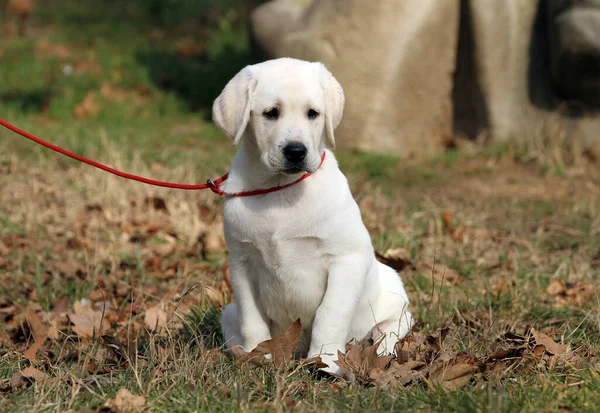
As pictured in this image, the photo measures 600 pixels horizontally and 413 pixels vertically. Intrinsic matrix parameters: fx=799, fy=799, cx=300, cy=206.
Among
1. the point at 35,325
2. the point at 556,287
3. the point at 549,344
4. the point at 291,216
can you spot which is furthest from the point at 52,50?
the point at 549,344

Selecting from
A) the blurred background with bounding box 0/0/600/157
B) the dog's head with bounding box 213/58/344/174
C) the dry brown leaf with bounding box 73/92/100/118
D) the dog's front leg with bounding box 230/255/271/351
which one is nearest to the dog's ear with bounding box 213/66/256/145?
the dog's head with bounding box 213/58/344/174

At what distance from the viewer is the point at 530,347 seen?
305 centimetres

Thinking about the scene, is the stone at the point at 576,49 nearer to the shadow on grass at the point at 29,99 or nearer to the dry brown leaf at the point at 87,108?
the dry brown leaf at the point at 87,108

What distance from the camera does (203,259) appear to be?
5.08m

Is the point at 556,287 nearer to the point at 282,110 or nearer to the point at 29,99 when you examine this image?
the point at 282,110

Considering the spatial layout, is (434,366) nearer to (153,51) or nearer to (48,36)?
(153,51)

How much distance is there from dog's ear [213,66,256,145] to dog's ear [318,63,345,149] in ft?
0.92

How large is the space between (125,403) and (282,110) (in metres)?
1.22

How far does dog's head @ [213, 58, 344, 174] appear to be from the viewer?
3.01m

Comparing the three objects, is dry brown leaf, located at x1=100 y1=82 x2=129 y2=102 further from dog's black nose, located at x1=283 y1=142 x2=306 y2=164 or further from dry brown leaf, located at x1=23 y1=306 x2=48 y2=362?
dog's black nose, located at x1=283 y1=142 x2=306 y2=164

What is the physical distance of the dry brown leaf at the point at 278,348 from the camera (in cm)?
306

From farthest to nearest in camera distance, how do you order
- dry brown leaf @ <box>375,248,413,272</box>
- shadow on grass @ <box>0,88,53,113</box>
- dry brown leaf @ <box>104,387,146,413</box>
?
shadow on grass @ <box>0,88,53,113</box>
dry brown leaf @ <box>375,248,413,272</box>
dry brown leaf @ <box>104,387,146,413</box>

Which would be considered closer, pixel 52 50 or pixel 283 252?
pixel 283 252

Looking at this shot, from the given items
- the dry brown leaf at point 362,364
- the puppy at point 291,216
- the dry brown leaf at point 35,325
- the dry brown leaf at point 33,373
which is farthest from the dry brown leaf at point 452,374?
the dry brown leaf at point 35,325
